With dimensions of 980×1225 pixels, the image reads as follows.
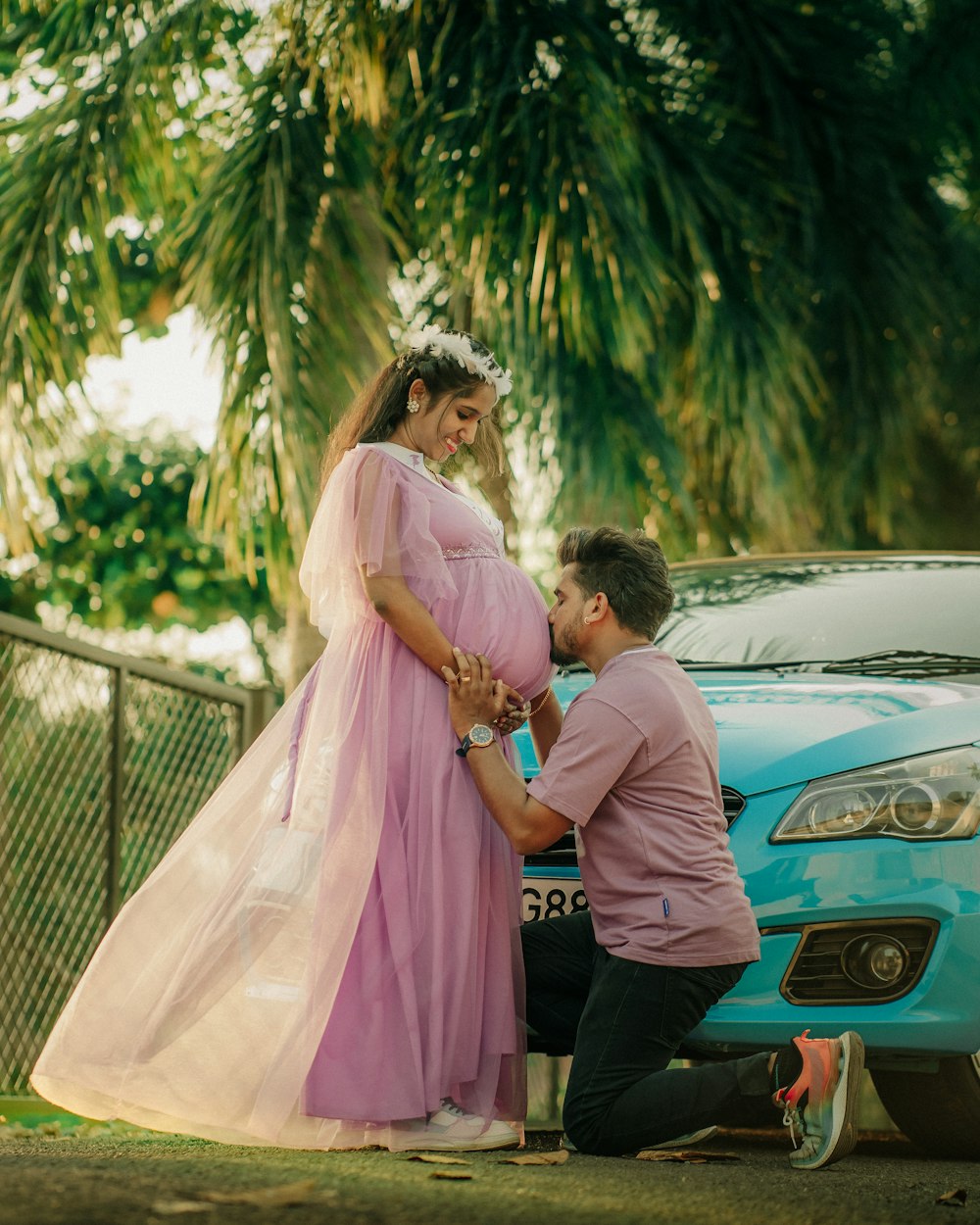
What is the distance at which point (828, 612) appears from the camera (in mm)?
4438

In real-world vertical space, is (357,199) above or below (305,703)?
above

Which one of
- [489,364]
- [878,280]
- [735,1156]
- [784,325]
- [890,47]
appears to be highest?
[890,47]

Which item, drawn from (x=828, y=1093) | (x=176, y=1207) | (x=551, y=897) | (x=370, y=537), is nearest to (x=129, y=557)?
(x=551, y=897)


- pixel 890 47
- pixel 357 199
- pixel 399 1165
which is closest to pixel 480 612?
pixel 399 1165

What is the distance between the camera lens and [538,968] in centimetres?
350

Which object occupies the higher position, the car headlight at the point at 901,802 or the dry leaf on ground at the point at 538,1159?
the car headlight at the point at 901,802

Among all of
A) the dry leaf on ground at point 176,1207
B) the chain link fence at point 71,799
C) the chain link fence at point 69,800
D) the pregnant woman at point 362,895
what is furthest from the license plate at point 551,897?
the chain link fence at point 69,800

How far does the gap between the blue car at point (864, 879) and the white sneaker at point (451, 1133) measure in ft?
1.57

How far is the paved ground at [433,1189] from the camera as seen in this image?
2.26 m

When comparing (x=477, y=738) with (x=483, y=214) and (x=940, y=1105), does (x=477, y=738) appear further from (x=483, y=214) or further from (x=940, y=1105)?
(x=483, y=214)

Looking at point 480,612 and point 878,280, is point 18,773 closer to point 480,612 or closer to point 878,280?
point 480,612

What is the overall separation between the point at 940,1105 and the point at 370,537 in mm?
1831

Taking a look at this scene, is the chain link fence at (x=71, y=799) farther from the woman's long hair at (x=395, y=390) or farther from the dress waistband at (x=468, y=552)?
the dress waistband at (x=468, y=552)

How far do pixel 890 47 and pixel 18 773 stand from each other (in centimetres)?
586
